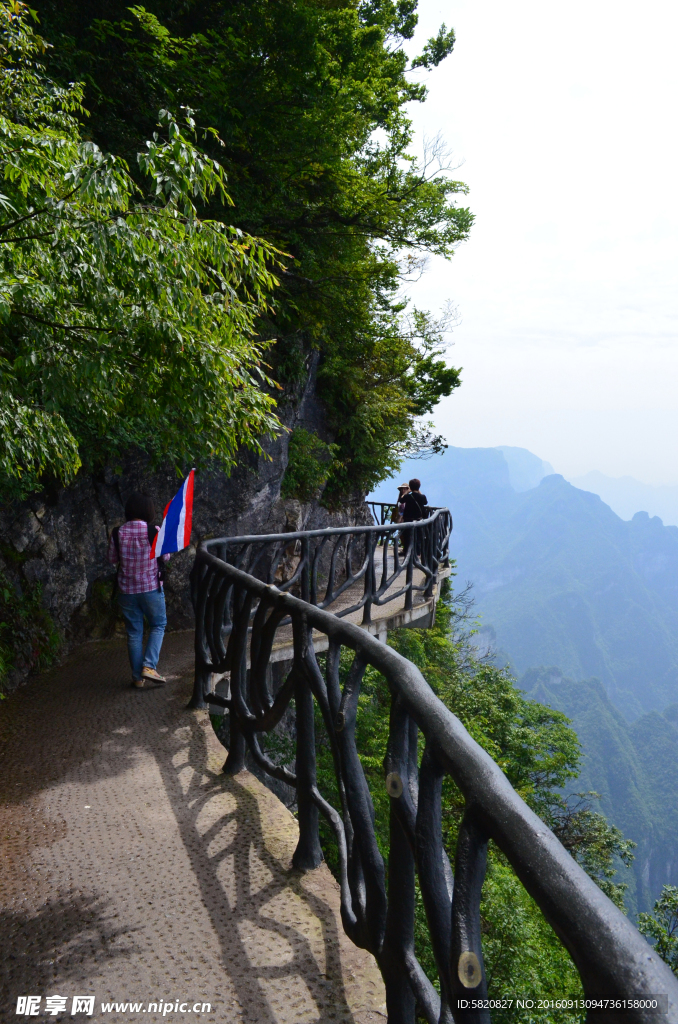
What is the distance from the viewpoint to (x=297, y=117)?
32.2ft

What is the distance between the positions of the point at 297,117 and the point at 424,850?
36.5ft

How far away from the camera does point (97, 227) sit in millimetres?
3781

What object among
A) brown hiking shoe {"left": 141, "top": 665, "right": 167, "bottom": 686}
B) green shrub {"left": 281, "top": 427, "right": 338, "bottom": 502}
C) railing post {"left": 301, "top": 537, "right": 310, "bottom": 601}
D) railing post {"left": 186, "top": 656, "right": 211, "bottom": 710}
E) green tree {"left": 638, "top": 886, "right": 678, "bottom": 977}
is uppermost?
green shrub {"left": 281, "top": 427, "right": 338, "bottom": 502}

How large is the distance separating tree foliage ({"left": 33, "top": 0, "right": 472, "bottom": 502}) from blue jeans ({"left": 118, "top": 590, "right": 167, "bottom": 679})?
7404 millimetres

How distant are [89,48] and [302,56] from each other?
3.53 meters

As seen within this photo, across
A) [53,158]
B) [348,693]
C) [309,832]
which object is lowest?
[309,832]

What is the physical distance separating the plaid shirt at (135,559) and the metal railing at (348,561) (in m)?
0.61

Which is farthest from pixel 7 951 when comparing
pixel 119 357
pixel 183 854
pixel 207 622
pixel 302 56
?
pixel 302 56

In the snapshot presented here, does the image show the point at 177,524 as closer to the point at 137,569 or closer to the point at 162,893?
the point at 137,569

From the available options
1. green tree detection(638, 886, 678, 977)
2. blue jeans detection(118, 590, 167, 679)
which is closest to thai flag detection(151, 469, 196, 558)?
blue jeans detection(118, 590, 167, 679)

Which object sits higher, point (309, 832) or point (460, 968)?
point (460, 968)

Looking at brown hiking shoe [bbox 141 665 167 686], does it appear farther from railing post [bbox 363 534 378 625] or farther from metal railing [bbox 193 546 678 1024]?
metal railing [bbox 193 546 678 1024]

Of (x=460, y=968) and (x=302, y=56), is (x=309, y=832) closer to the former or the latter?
(x=460, y=968)

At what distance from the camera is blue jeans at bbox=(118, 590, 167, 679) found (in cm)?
570
